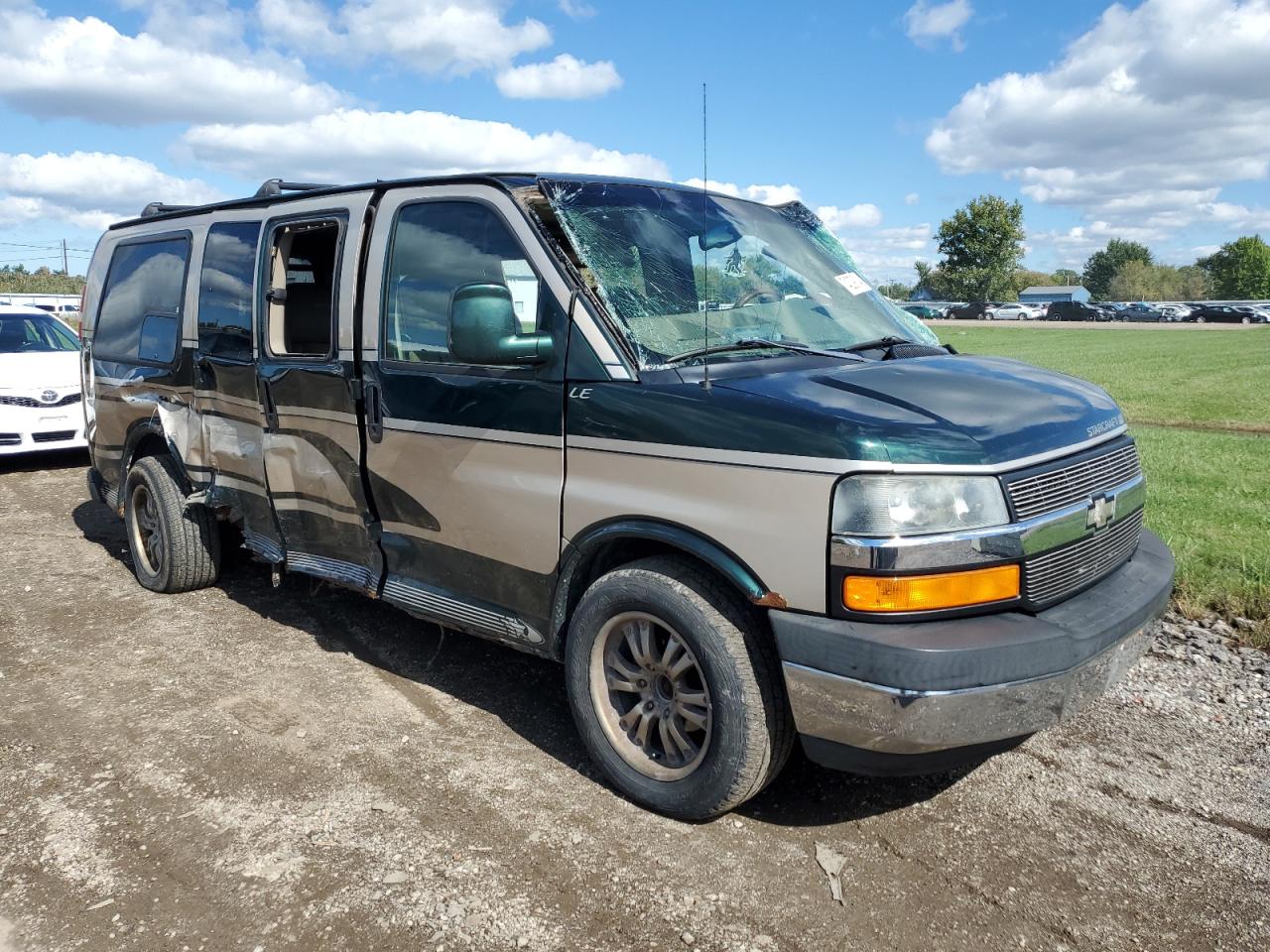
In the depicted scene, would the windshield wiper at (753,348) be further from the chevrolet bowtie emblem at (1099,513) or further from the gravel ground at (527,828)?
the gravel ground at (527,828)

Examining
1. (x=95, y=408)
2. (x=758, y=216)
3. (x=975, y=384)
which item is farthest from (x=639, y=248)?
(x=95, y=408)

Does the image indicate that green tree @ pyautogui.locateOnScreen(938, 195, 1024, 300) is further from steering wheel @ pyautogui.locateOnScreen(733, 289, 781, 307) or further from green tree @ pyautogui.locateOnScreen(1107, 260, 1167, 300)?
steering wheel @ pyautogui.locateOnScreen(733, 289, 781, 307)

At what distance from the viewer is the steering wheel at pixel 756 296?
12.9ft

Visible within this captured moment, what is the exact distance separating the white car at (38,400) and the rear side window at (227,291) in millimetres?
5442

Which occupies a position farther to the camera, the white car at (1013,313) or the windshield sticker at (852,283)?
the white car at (1013,313)

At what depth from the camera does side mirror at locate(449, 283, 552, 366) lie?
3480 mm

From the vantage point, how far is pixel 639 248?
12.4 feet

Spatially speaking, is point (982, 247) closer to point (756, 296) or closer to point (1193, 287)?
point (1193, 287)

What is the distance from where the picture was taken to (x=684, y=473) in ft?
10.4

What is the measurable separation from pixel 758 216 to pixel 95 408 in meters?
4.75

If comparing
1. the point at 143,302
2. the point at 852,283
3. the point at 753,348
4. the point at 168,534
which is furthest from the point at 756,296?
the point at 143,302

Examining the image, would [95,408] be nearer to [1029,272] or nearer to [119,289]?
[119,289]

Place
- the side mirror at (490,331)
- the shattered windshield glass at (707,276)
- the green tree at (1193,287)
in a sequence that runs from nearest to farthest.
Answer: the side mirror at (490,331) < the shattered windshield glass at (707,276) < the green tree at (1193,287)

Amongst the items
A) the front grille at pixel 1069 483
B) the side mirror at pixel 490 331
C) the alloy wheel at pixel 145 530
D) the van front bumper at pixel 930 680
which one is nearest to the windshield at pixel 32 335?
the alloy wheel at pixel 145 530
